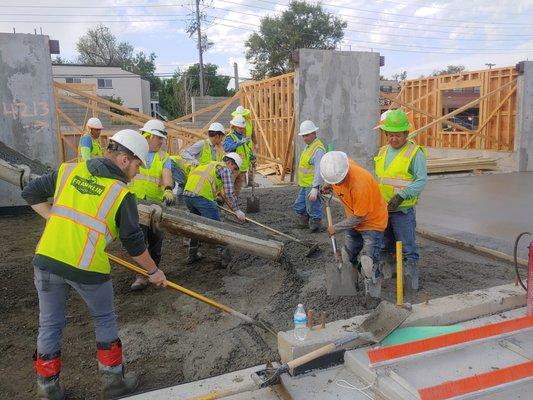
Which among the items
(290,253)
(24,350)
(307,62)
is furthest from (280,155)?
(24,350)

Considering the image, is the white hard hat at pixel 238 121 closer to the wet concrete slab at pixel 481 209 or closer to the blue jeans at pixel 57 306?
the wet concrete slab at pixel 481 209

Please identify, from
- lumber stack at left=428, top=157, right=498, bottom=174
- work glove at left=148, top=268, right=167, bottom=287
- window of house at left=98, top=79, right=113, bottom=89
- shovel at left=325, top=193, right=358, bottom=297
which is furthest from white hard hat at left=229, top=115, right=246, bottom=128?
window of house at left=98, top=79, right=113, bottom=89

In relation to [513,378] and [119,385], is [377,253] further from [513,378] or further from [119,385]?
[119,385]

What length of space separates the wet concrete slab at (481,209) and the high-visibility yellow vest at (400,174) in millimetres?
2308

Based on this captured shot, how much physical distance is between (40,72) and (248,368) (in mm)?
7742

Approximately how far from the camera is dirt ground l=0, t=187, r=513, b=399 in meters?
3.44

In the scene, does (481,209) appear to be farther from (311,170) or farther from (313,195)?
(313,195)

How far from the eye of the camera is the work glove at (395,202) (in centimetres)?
436

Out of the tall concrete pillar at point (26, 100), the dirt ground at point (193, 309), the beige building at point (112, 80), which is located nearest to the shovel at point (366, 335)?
the dirt ground at point (193, 309)

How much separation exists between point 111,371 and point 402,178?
3052 mm

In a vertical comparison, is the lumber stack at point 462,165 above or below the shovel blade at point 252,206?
above

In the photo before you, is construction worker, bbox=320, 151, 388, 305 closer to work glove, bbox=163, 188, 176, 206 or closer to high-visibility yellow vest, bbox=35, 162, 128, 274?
high-visibility yellow vest, bbox=35, 162, 128, 274

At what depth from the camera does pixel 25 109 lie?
867 cm

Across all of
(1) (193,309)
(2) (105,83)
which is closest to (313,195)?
(1) (193,309)
